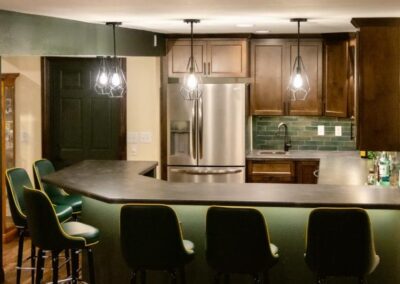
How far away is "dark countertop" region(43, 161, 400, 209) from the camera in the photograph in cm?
430

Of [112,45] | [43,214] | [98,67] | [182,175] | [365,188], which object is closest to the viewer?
[43,214]

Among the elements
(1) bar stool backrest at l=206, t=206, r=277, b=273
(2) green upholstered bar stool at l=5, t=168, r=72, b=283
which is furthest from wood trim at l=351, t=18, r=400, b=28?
(2) green upholstered bar stool at l=5, t=168, r=72, b=283

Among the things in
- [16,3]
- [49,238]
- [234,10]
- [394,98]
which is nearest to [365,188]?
[394,98]

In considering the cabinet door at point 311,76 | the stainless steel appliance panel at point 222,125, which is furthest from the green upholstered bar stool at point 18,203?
the cabinet door at point 311,76

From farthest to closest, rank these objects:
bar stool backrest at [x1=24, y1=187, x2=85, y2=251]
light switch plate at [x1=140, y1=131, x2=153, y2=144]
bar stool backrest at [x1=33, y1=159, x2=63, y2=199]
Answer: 1. light switch plate at [x1=140, y1=131, x2=153, y2=144]
2. bar stool backrest at [x1=33, y1=159, x2=63, y2=199]
3. bar stool backrest at [x1=24, y1=187, x2=85, y2=251]

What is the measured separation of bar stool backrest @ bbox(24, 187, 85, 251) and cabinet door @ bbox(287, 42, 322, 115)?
4011 mm

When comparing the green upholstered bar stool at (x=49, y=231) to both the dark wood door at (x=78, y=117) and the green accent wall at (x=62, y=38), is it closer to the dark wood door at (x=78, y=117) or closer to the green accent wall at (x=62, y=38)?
the green accent wall at (x=62, y=38)

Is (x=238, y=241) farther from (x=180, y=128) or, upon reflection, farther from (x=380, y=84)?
(x=180, y=128)

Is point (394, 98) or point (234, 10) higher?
point (234, 10)

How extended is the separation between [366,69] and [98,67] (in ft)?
12.1

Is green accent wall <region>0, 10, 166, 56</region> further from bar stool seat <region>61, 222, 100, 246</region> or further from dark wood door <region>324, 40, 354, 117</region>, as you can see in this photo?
dark wood door <region>324, 40, 354, 117</region>

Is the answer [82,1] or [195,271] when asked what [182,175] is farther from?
[82,1]

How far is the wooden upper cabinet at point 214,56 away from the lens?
767 cm

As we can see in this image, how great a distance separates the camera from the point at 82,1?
458 cm
